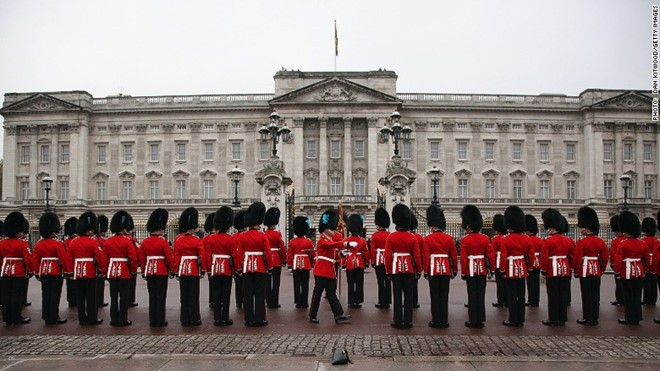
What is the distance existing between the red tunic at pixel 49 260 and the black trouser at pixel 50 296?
0.12 m

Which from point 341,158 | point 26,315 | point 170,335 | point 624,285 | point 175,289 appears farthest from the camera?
point 341,158

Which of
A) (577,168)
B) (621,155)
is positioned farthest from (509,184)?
(621,155)

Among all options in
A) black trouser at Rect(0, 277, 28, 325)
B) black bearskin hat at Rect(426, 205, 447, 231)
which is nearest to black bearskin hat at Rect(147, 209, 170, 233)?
black trouser at Rect(0, 277, 28, 325)

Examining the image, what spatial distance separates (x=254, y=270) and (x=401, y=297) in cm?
264

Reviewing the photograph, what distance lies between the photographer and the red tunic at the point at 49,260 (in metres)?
11.3

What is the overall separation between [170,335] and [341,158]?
48.7m

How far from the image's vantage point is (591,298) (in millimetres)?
11164

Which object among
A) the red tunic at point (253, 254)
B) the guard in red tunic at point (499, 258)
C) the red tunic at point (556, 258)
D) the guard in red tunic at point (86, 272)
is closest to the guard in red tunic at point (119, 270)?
the guard in red tunic at point (86, 272)

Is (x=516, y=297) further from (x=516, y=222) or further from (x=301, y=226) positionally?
(x=301, y=226)

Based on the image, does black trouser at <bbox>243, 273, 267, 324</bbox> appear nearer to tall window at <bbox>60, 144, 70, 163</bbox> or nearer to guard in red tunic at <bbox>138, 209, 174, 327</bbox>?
guard in red tunic at <bbox>138, 209, 174, 327</bbox>

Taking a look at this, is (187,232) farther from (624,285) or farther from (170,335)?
(624,285)

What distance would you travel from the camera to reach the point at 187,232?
11.4 m

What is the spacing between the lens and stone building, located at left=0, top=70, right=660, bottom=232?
57750 mm

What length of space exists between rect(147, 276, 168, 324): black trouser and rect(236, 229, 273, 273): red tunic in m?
1.38
